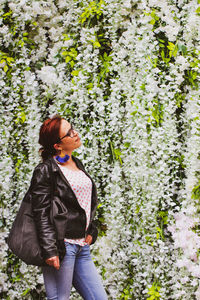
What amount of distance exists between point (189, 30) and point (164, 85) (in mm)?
443

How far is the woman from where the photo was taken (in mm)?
1751

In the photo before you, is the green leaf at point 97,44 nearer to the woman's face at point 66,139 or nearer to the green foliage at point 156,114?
the green foliage at point 156,114

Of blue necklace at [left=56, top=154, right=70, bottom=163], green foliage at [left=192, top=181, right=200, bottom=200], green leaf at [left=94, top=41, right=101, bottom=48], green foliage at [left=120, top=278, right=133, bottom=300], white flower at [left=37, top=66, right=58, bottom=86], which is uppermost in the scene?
green leaf at [left=94, top=41, right=101, bottom=48]

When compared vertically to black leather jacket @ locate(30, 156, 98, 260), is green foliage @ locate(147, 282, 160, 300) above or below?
A: below

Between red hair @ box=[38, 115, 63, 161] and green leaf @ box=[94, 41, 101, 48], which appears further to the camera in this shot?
green leaf @ box=[94, 41, 101, 48]

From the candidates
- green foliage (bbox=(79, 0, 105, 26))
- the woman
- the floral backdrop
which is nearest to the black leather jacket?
the woman

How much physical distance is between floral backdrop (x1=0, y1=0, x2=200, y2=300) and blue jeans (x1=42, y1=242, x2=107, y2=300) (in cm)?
95

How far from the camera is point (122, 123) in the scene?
2.96 metres

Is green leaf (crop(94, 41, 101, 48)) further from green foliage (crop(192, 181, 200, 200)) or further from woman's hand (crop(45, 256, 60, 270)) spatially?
woman's hand (crop(45, 256, 60, 270))

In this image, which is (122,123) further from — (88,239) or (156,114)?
(88,239)

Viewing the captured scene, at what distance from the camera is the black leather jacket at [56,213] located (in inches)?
68.4

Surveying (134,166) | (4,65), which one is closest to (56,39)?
(4,65)

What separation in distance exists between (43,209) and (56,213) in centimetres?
6

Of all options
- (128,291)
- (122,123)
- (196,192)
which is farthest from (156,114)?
(128,291)
